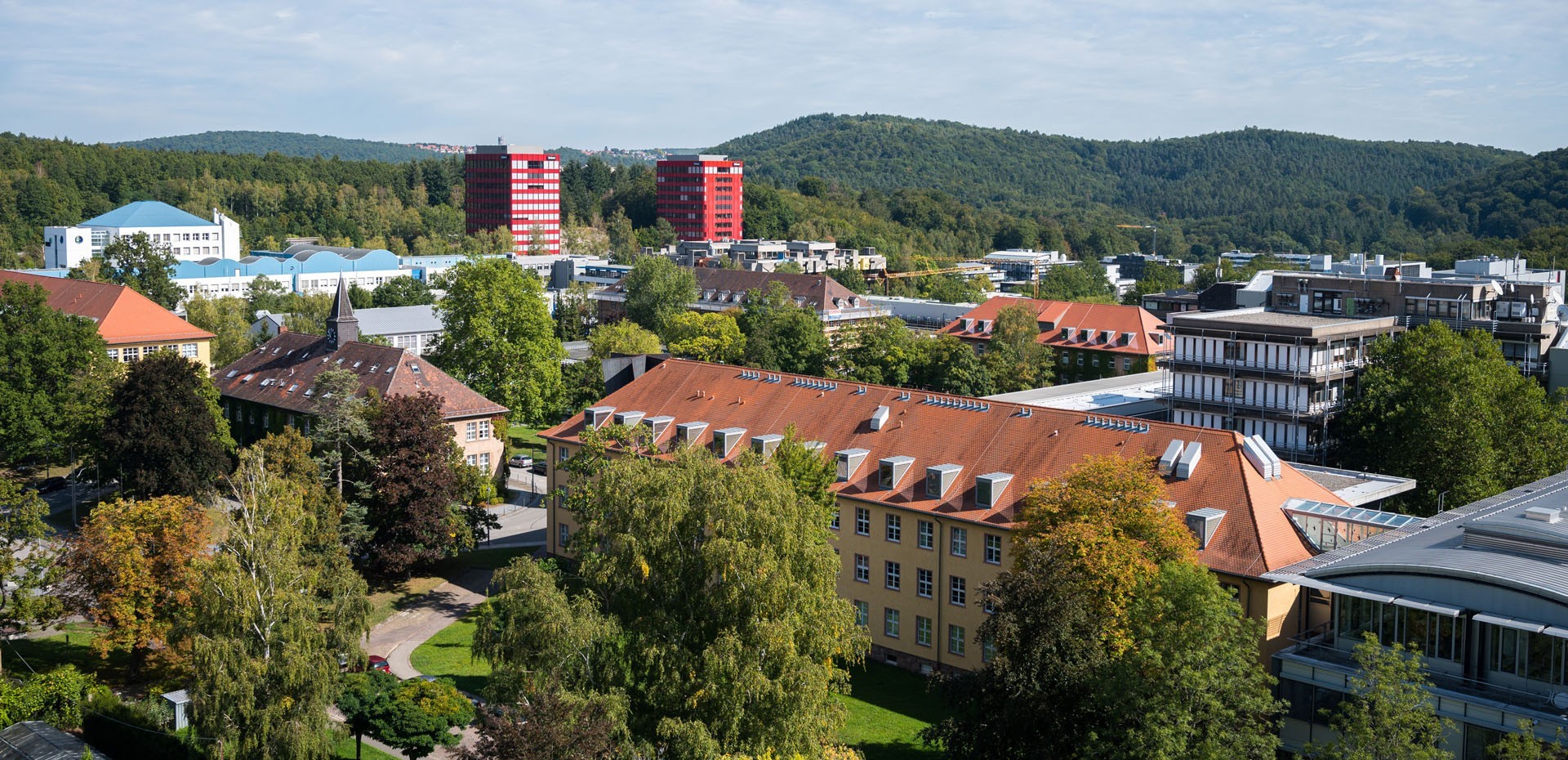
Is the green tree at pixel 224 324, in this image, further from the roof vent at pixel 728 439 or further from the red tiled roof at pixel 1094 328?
the red tiled roof at pixel 1094 328

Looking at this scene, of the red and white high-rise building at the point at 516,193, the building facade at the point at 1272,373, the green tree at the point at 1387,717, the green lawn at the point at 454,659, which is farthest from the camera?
the red and white high-rise building at the point at 516,193

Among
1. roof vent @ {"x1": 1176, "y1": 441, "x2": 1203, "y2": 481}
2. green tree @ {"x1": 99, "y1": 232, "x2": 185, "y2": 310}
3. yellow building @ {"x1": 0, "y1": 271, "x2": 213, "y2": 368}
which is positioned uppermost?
green tree @ {"x1": 99, "y1": 232, "x2": 185, "y2": 310}

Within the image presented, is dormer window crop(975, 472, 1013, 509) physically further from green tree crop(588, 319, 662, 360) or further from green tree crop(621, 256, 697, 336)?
green tree crop(621, 256, 697, 336)

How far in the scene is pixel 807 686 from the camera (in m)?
29.3

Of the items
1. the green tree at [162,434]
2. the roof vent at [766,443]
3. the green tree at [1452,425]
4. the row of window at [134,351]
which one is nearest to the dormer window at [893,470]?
the roof vent at [766,443]

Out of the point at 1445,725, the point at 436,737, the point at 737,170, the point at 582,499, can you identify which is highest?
the point at 737,170

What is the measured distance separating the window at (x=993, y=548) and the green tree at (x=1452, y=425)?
61.6 ft

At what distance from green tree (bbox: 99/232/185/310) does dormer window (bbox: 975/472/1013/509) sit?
8417 cm

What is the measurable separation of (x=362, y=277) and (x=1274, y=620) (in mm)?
Answer: 113851

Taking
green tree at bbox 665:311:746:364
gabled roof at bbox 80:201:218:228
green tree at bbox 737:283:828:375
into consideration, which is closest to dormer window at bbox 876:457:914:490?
green tree at bbox 737:283:828:375

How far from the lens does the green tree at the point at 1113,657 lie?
92.9ft

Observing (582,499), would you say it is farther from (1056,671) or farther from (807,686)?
(1056,671)

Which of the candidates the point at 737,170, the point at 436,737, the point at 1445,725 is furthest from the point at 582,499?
the point at 737,170

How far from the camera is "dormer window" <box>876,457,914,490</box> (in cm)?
4369
